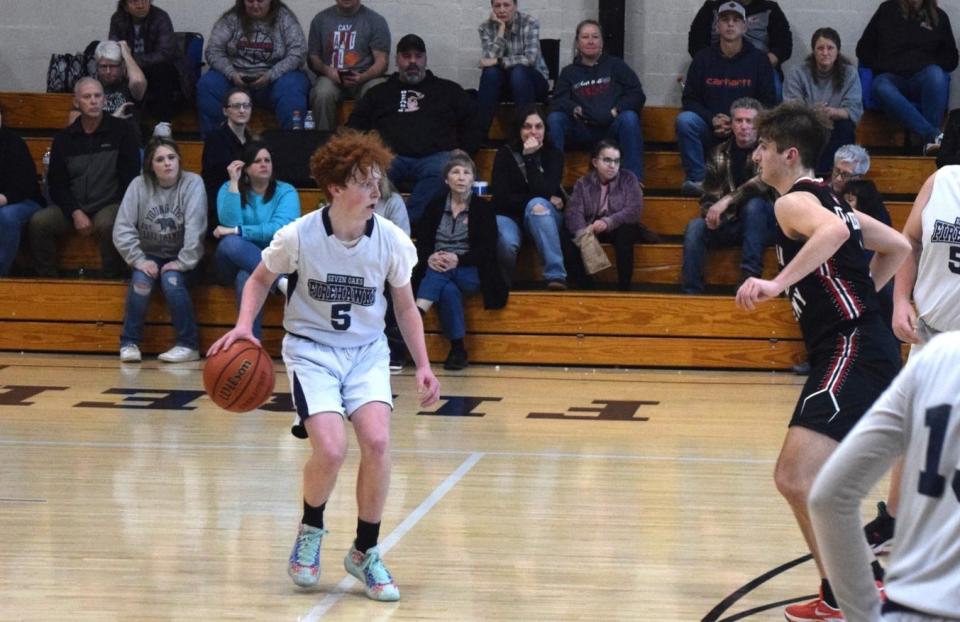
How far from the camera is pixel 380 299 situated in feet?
15.8

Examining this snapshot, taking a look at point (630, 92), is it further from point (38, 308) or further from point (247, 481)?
point (247, 481)

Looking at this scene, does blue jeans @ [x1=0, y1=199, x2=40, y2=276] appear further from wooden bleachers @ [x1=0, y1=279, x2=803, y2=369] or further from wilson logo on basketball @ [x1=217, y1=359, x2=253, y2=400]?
wilson logo on basketball @ [x1=217, y1=359, x2=253, y2=400]

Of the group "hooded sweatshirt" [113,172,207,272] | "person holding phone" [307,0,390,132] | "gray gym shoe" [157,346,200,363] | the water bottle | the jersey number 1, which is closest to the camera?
the jersey number 1

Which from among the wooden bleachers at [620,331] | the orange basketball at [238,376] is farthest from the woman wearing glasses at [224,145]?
the orange basketball at [238,376]

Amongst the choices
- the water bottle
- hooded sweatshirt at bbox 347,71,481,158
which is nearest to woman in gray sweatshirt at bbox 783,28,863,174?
hooded sweatshirt at bbox 347,71,481,158

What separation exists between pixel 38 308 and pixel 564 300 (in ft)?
12.5

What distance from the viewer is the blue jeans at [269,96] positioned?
38.0 ft

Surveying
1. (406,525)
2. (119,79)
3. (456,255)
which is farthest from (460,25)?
(406,525)

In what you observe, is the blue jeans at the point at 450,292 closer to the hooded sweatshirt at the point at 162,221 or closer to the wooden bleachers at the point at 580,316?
the wooden bleachers at the point at 580,316

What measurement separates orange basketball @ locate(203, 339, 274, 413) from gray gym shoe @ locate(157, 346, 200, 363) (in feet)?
17.3

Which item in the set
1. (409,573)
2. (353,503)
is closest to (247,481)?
(353,503)

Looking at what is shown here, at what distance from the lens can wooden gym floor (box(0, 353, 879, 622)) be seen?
15.4ft

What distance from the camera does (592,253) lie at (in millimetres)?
10289

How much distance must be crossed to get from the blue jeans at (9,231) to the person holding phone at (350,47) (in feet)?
8.48
